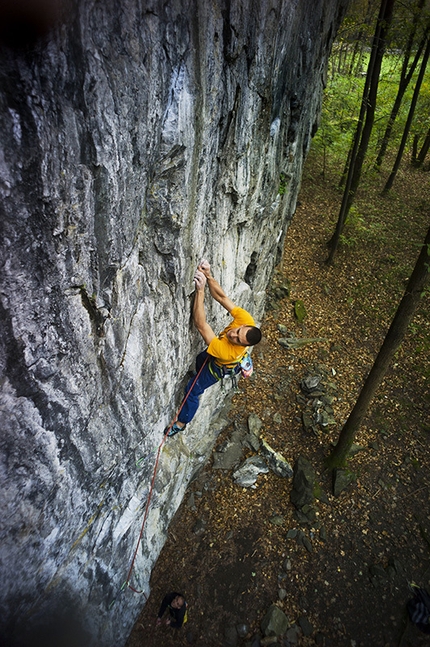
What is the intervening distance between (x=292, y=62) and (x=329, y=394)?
28.2 feet

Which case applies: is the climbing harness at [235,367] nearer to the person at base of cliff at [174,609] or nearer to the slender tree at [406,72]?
the person at base of cliff at [174,609]

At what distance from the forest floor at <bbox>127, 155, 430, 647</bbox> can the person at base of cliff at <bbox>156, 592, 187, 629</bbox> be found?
191 mm

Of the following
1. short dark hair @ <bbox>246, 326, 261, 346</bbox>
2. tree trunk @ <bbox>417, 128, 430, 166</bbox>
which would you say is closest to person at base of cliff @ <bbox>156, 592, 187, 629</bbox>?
short dark hair @ <bbox>246, 326, 261, 346</bbox>

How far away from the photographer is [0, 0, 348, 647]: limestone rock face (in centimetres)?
277

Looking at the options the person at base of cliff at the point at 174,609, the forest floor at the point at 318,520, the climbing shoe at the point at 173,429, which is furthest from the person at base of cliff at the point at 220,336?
the person at base of cliff at the point at 174,609

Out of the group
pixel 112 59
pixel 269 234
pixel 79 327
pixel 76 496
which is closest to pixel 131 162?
pixel 112 59

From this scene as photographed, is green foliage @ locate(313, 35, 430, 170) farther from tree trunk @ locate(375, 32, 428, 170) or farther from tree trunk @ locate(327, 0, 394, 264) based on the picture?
tree trunk @ locate(327, 0, 394, 264)

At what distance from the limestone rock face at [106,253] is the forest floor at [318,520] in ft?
4.50

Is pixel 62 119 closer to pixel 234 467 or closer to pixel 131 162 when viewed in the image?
pixel 131 162

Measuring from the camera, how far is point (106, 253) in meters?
3.66

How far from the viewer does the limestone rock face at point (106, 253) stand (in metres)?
2.77

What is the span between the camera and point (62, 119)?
2.77 meters

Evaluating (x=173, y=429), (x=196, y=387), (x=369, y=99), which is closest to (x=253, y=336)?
(x=196, y=387)

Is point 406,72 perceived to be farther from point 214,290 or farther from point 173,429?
point 173,429
